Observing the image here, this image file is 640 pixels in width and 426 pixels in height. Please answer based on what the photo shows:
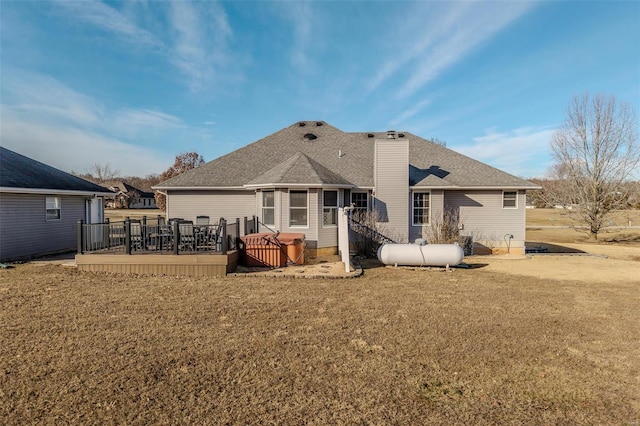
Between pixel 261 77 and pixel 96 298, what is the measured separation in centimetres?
1692

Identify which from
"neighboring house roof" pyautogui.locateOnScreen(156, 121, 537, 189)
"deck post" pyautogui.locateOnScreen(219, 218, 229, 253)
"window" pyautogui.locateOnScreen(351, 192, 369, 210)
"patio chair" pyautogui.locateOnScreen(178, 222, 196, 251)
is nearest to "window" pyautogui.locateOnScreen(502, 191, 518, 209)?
"neighboring house roof" pyautogui.locateOnScreen(156, 121, 537, 189)

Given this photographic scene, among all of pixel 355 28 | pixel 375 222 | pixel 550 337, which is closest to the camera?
pixel 550 337

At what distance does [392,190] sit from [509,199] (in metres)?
5.62

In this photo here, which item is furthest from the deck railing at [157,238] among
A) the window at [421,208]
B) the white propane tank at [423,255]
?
the window at [421,208]

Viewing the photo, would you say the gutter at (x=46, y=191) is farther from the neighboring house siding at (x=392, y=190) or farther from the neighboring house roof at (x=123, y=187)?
the neighboring house roof at (x=123, y=187)

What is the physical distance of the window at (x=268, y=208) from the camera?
13.6 metres

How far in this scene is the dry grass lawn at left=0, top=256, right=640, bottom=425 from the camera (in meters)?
3.43

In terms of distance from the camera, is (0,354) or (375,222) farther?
(375,222)

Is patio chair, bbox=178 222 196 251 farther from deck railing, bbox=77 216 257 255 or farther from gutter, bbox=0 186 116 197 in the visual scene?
gutter, bbox=0 186 116 197

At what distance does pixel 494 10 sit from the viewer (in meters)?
13.0

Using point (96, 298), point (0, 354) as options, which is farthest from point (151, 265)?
point (0, 354)

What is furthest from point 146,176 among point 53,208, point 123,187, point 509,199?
point 509,199

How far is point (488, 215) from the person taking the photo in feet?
50.9

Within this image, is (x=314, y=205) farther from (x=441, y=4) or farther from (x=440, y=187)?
(x=441, y=4)
